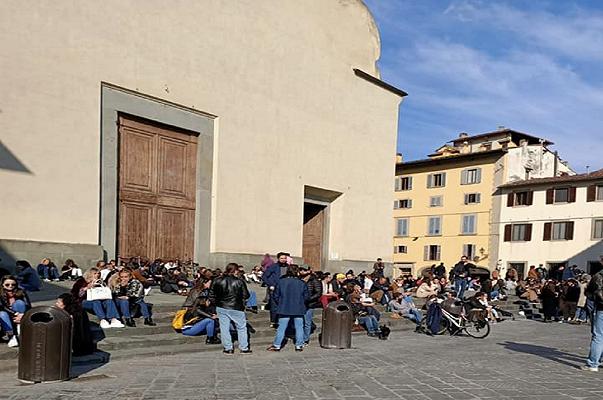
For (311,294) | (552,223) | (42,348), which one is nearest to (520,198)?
(552,223)

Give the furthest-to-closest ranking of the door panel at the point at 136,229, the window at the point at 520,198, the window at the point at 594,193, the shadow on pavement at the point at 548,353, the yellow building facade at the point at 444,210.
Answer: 1. the yellow building facade at the point at 444,210
2. the window at the point at 520,198
3. the window at the point at 594,193
4. the door panel at the point at 136,229
5. the shadow on pavement at the point at 548,353

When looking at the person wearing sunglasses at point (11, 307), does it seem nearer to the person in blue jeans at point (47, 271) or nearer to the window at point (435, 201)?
the person in blue jeans at point (47, 271)

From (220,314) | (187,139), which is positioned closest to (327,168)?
(187,139)

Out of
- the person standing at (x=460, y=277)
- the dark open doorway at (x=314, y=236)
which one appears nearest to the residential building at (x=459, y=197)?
the dark open doorway at (x=314, y=236)

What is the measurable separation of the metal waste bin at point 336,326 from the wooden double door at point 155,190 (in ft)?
28.4

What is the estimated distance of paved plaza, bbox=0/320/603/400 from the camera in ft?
21.9

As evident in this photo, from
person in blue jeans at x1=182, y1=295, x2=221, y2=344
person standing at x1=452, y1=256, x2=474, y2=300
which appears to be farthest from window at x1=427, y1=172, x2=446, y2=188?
person in blue jeans at x1=182, y1=295, x2=221, y2=344

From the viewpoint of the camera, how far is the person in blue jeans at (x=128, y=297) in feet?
33.7

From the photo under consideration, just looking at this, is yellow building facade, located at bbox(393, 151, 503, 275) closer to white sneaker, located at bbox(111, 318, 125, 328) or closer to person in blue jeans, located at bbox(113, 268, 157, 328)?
person in blue jeans, located at bbox(113, 268, 157, 328)

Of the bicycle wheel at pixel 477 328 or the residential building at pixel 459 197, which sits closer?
the bicycle wheel at pixel 477 328

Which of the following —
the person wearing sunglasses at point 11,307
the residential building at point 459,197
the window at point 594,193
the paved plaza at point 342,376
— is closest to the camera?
the paved plaza at point 342,376

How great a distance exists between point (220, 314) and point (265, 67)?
1333 centimetres

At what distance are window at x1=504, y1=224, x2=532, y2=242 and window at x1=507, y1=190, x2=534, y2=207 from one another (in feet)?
5.69

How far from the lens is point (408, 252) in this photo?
4956cm
